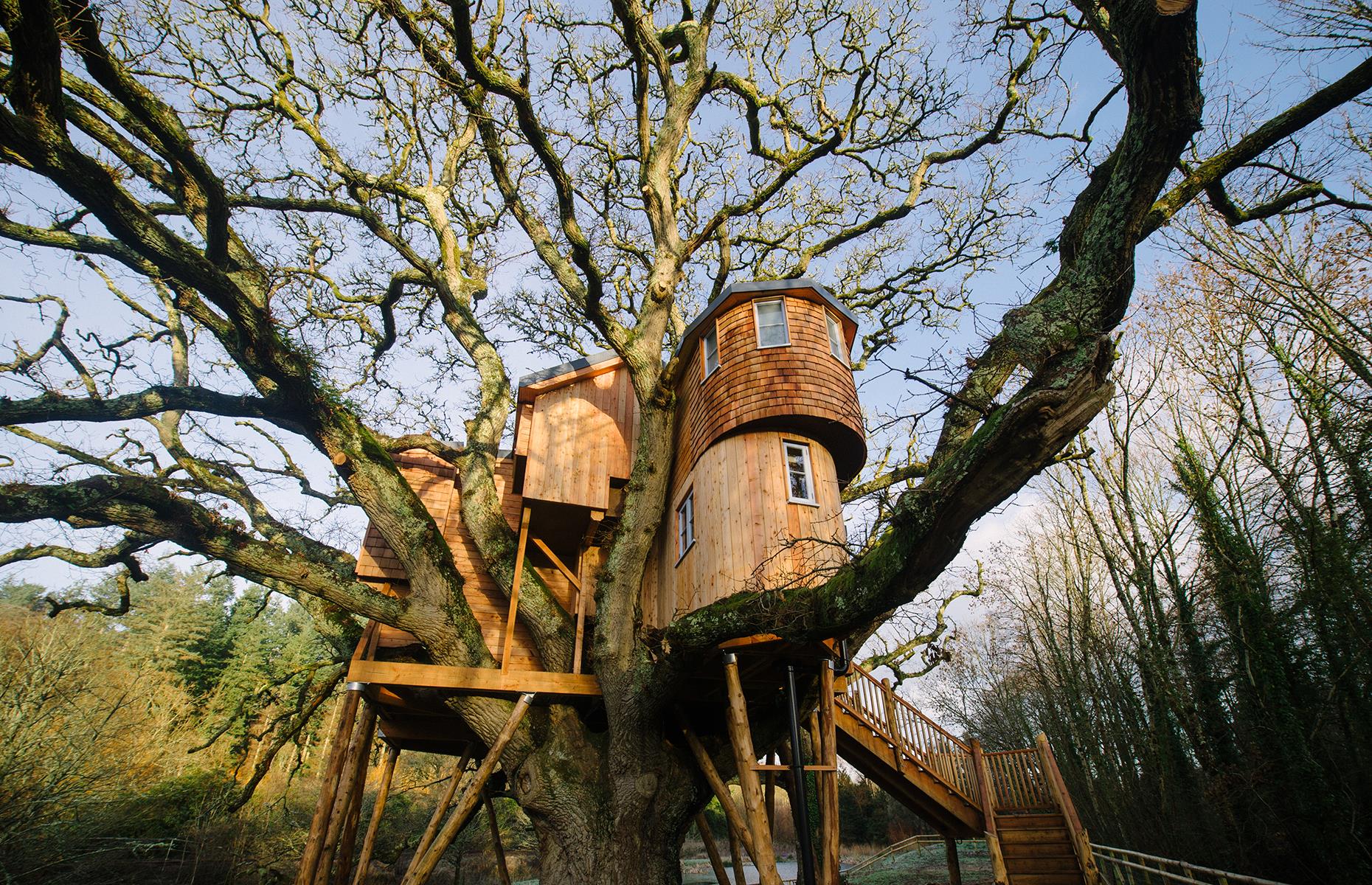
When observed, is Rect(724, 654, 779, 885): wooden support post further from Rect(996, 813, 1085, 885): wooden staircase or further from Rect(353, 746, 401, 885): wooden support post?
Rect(996, 813, 1085, 885): wooden staircase

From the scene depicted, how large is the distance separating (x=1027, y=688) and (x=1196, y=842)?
43.6ft

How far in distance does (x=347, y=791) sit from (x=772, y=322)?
8.92 meters

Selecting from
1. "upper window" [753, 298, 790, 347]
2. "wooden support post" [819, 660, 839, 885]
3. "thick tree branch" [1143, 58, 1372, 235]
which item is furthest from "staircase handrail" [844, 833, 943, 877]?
"thick tree branch" [1143, 58, 1372, 235]

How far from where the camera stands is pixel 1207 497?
11.4m

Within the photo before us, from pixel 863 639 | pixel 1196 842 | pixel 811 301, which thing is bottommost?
pixel 1196 842

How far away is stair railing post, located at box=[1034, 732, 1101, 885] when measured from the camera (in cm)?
1031

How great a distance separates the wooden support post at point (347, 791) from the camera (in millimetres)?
8289

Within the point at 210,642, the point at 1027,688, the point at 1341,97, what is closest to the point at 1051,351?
the point at 1341,97

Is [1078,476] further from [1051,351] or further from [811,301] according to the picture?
[1051,351]

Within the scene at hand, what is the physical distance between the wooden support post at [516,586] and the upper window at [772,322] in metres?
4.71

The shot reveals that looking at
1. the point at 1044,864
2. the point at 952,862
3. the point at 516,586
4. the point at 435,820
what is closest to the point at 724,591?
the point at 516,586

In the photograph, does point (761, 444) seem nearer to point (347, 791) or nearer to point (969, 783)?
point (347, 791)

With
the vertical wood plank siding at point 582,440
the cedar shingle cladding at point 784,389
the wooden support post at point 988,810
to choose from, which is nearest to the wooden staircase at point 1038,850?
the wooden support post at point 988,810

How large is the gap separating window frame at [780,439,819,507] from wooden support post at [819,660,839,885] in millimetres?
2044
